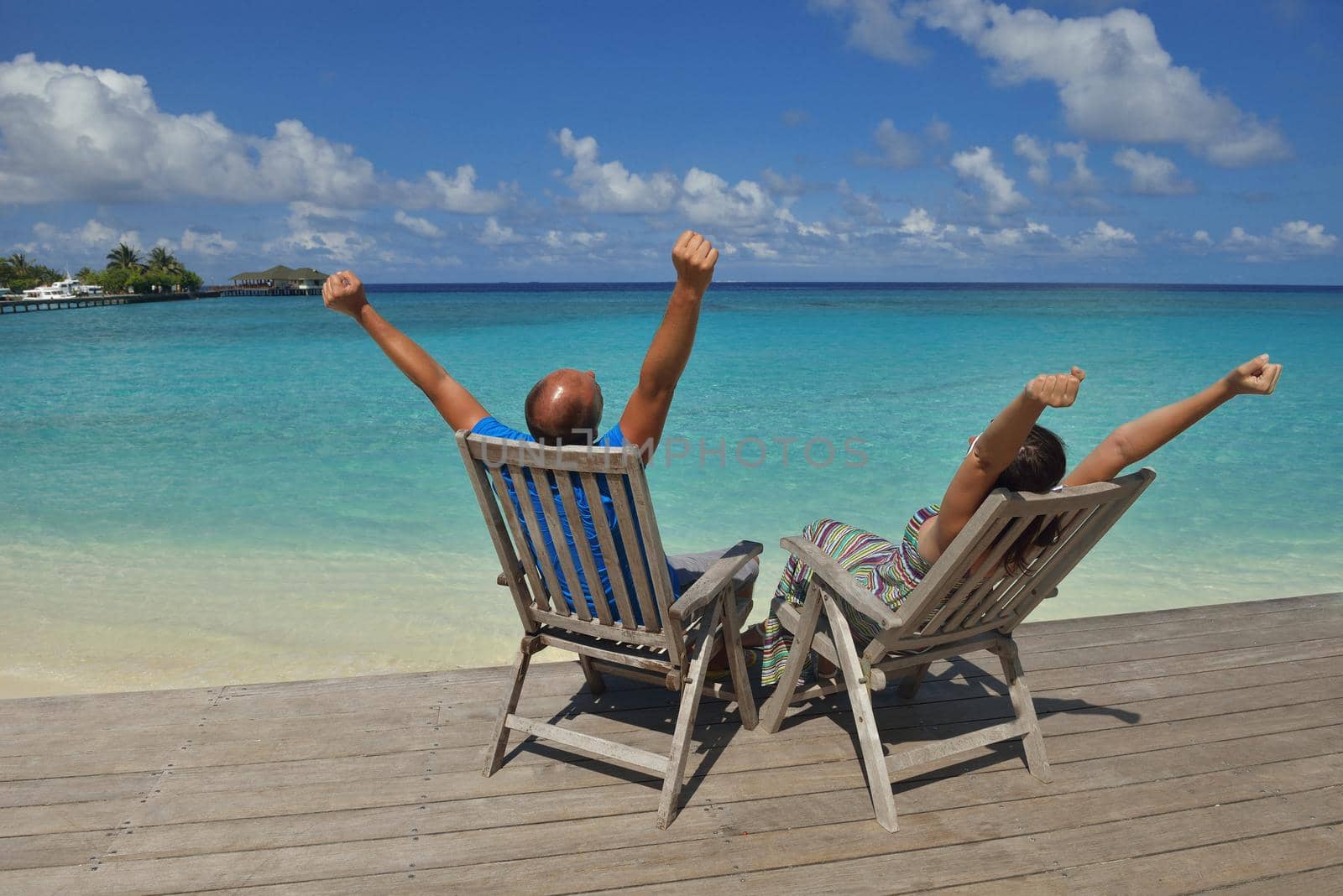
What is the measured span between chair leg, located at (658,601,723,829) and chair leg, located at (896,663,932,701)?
930mm

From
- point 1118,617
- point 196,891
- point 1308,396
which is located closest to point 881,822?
point 196,891

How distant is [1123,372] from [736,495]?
1406 cm

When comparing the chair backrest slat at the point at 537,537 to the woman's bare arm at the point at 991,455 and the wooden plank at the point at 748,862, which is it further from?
the woman's bare arm at the point at 991,455

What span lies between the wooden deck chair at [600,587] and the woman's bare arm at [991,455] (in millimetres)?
636

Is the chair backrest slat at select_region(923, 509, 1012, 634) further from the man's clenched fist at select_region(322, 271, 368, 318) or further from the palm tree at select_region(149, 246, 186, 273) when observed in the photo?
the palm tree at select_region(149, 246, 186, 273)

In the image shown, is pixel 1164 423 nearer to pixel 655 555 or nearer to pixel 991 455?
pixel 991 455

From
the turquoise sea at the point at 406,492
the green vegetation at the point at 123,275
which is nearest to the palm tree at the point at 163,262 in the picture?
the green vegetation at the point at 123,275

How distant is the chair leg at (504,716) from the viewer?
273cm

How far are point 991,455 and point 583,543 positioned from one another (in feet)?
3.66

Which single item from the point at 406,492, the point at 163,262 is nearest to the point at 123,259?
the point at 163,262

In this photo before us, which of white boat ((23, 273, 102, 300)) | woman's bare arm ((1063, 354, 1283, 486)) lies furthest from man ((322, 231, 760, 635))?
white boat ((23, 273, 102, 300))

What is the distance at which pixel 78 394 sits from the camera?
50.2ft

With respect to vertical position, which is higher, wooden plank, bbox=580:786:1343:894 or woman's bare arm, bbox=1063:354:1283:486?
woman's bare arm, bbox=1063:354:1283:486

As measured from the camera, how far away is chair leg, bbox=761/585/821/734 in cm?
284
